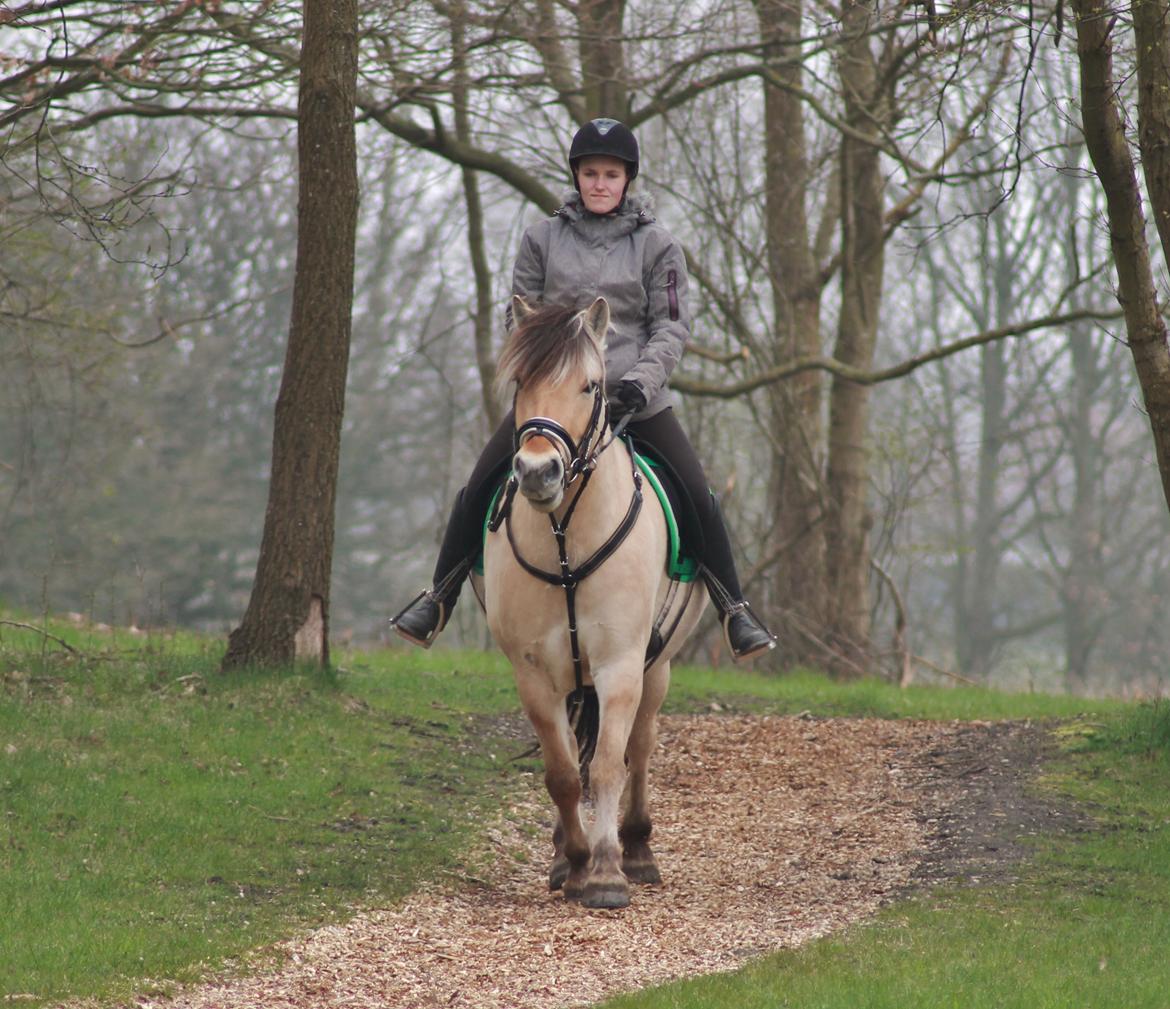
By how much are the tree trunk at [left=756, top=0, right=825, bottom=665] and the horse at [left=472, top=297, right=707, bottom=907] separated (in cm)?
1070

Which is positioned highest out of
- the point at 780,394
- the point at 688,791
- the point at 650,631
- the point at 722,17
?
the point at 722,17

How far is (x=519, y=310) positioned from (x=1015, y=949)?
3388 millimetres

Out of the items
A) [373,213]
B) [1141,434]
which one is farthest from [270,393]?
[1141,434]

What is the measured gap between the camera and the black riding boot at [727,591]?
7230 millimetres

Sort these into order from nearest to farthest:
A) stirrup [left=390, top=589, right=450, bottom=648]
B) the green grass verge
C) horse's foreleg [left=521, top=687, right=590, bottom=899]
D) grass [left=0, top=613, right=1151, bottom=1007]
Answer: the green grass verge
grass [left=0, top=613, right=1151, bottom=1007]
horse's foreleg [left=521, top=687, right=590, bottom=899]
stirrup [left=390, top=589, right=450, bottom=648]

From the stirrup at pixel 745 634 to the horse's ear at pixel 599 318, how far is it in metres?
1.80

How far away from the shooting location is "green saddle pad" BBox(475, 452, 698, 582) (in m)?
6.93

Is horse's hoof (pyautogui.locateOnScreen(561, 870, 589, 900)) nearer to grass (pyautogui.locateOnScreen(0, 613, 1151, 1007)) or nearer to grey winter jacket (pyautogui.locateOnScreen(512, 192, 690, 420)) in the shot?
grass (pyautogui.locateOnScreen(0, 613, 1151, 1007))

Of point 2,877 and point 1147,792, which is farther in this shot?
point 1147,792

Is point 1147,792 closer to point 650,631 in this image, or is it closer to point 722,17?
point 650,631

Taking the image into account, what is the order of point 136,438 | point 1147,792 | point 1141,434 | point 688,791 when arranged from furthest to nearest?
point 1141,434, point 136,438, point 688,791, point 1147,792

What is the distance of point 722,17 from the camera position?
14633 mm

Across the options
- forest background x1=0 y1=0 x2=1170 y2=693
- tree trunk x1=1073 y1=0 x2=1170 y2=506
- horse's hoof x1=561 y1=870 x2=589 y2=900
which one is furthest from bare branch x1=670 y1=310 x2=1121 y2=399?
horse's hoof x1=561 y1=870 x2=589 y2=900

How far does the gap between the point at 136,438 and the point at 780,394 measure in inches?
574
